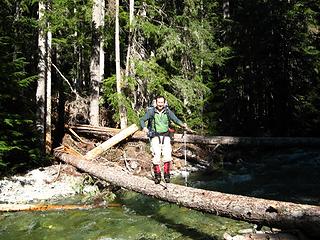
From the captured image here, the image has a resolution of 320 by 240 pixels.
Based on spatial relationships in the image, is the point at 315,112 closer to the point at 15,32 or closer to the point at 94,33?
the point at 94,33

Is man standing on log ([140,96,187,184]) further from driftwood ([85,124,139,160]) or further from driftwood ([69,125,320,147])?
driftwood ([69,125,320,147])

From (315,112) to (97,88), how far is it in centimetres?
1406

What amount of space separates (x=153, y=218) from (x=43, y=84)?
8692 mm

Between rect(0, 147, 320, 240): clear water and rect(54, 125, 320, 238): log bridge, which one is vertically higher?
rect(54, 125, 320, 238): log bridge

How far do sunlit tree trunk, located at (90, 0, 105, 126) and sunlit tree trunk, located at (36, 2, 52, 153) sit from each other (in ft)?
10.3


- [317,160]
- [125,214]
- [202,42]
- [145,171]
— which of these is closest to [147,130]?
[125,214]

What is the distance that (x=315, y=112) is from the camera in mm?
25516

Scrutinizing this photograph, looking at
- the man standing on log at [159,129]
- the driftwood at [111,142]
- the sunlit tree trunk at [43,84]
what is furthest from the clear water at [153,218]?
the sunlit tree trunk at [43,84]

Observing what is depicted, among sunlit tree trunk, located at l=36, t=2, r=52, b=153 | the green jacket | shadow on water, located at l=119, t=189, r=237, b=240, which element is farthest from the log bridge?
sunlit tree trunk, located at l=36, t=2, r=52, b=153

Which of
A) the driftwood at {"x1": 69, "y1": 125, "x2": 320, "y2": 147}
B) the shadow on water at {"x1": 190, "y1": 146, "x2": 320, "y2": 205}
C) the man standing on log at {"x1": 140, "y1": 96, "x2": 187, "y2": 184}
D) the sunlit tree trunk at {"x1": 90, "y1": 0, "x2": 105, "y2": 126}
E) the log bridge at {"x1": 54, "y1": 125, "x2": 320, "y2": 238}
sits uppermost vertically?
the sunlit tree trunk at {"x1": 90, "y1": 0, "x2": 105, "y2": 126}

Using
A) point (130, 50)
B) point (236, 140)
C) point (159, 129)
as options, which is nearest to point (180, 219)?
point (159, 129)

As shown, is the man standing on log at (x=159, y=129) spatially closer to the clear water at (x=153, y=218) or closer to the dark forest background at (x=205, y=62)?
the clear water at (x=153, y=218)

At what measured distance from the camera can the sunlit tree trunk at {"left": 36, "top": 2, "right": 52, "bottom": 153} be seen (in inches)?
653

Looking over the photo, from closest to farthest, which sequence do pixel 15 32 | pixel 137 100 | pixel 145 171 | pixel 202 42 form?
pixel 145 171 < pixel 15 32 < pixel 137 100 < pixel 202 42
